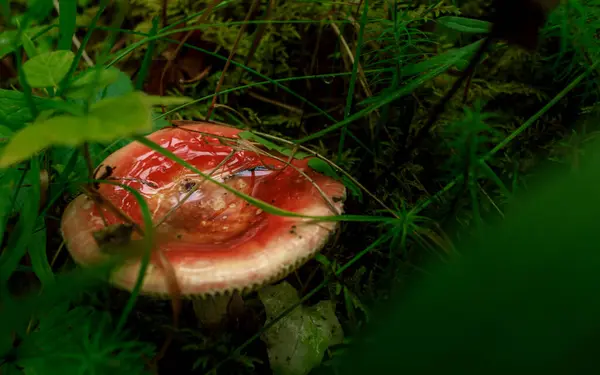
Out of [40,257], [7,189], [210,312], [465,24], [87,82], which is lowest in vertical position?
[210,312]

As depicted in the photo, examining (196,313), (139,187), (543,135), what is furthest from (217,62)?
(543,135)

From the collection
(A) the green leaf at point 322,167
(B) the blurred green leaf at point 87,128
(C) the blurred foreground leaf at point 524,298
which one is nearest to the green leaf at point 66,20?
(B) the blurred green leaf at point 87,128

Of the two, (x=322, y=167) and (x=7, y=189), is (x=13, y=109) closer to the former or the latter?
(x=7, y=189)

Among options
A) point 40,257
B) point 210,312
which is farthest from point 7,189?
point 210,312

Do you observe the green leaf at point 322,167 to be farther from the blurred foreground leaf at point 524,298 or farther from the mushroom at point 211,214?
the blurred foreground leaf at point 524,298

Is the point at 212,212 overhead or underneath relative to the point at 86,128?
underneath

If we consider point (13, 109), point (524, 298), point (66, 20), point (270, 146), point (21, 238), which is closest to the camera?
point (524, 298)

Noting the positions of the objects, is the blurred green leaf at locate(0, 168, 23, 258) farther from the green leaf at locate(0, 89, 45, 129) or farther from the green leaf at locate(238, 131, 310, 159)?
the green leaf at locate(238, 131, 310, 159)

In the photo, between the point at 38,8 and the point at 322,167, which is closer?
the point at 38,8
